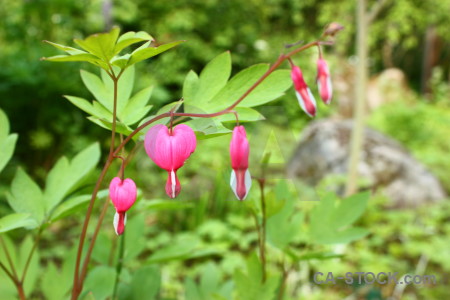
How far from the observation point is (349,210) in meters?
0.69

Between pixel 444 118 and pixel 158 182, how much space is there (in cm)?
355

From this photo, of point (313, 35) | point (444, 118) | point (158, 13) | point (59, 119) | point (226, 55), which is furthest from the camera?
point (313, 35)

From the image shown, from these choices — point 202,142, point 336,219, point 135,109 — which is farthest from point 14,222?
point 202,142

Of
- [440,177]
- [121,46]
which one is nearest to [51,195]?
[121,46]

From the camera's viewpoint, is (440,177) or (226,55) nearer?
(226,55)

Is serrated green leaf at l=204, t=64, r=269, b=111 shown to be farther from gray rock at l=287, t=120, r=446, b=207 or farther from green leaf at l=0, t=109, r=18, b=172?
gray rock at l=287, t=120, r=446, b=207

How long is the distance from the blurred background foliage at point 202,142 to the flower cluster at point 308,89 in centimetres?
7

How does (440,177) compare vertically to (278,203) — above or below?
below

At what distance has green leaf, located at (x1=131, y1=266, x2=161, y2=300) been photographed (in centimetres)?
Result: 64

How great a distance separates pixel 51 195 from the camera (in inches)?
24.3

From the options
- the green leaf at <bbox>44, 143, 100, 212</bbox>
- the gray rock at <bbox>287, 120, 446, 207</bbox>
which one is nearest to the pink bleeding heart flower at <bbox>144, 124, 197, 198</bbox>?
the green leaf at <bbox>44, 143, 100, 212</bbox>

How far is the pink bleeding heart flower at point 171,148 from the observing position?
0.40 metres

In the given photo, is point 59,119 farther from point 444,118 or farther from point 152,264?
point 444,118

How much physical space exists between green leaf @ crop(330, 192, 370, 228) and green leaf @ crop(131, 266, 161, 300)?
0.29 m
